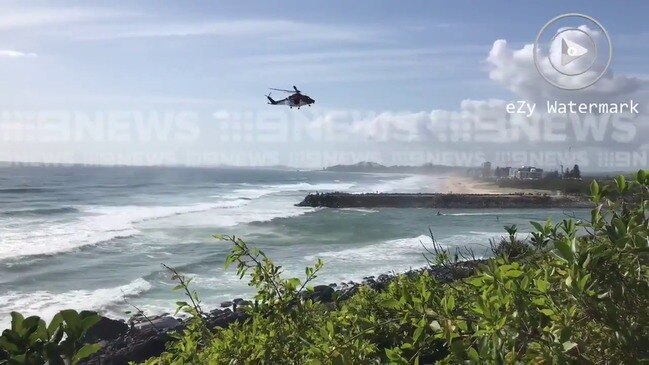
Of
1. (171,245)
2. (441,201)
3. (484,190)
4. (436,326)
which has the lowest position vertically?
(171,245)

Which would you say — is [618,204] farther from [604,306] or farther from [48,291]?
[48,291]

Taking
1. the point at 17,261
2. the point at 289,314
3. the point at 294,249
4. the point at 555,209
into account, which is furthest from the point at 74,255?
the point at 555,209

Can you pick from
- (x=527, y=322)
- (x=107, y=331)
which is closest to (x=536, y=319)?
(x=527, y=322)

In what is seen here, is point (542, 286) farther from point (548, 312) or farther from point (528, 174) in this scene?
point (528, 174)

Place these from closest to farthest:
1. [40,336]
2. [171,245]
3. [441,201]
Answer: [40,336], [171,245], [441,201]

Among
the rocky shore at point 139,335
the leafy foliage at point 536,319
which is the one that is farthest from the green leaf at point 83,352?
the rocky shore at point 139,335

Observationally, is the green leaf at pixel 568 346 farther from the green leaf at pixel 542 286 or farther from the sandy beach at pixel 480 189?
the sandy beach at pixel 480 189
